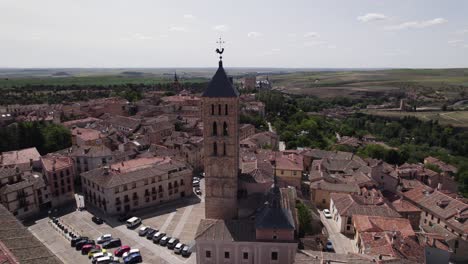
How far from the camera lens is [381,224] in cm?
4853

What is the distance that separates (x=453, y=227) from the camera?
174 feet

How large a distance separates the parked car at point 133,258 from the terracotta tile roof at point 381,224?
31.4 meters

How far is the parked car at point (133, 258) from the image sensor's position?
44.1m

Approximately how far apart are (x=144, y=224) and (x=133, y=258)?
10840 mm

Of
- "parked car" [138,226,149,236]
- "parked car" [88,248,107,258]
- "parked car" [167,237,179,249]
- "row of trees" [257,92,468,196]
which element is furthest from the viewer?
"row of trees" [257,92,468,196]

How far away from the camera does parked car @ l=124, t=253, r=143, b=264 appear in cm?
4412

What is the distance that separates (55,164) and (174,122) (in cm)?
5458

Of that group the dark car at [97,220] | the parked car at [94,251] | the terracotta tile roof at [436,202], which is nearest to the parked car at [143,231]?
the parked car at [94,251]

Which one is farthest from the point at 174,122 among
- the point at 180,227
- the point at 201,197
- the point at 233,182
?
the point at 233,182

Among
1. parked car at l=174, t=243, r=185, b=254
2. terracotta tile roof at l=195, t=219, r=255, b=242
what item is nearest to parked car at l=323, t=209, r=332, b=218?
terracotta tile roof at l=195, t=219, r=255, b=242

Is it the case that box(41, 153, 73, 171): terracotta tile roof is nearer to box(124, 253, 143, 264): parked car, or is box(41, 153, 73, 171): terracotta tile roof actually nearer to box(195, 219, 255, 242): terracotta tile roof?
box(124, 253, 143, 264): parked car

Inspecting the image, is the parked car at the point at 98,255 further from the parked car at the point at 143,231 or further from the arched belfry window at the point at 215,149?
the arched belfry window at the point at 215,149

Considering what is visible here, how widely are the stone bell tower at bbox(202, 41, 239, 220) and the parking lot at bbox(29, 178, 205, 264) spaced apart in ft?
28.9

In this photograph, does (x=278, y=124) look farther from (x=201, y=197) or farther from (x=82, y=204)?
(x=82, y=204)
